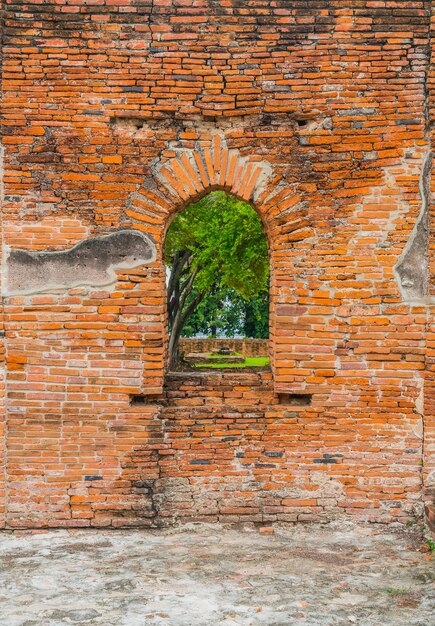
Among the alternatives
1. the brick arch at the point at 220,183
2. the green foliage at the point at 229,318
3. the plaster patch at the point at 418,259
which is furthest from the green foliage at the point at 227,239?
the green foliage at the point at 229,318

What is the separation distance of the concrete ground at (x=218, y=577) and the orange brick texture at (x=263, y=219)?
0.29 metres

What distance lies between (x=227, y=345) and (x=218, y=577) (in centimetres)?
1837

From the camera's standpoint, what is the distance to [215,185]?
19.9 feet

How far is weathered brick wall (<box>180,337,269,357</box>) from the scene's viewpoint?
23078 millimetres

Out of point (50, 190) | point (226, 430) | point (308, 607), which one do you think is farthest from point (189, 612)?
point (50, 190)

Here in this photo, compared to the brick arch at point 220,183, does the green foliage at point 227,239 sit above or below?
above

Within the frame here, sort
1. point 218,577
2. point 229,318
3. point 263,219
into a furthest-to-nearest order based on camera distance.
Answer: point 229,318 < point 263,219 < point 218,577

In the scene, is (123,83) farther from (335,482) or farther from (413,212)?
(335,482)

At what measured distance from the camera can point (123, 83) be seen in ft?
19.5

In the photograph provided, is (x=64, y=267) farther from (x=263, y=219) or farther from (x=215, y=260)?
(x=215, y=260)

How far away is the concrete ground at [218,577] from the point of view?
14.6ft

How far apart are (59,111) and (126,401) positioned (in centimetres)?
258

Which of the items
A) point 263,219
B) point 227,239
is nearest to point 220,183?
point 263,219

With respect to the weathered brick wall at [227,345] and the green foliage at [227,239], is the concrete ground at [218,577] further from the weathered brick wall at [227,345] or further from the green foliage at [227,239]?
the weathered brick wall at [227,345]
